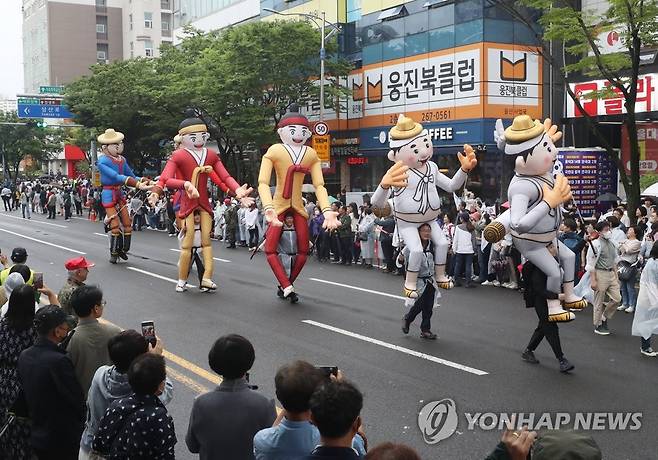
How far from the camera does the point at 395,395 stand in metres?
7.86

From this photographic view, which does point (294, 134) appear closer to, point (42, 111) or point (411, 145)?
point (411, 145)

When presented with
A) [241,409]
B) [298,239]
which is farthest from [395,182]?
[241,409]

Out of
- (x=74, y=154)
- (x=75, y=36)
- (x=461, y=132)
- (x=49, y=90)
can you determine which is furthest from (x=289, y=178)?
(x=75, y=36)

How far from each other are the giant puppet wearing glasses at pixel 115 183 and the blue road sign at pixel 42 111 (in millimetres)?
24811

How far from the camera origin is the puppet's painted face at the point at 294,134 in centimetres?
1268

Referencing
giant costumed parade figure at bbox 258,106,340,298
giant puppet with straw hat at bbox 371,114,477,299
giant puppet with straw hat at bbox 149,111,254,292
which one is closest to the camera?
giant puppet with straw hat at bbox 371,114,477,299

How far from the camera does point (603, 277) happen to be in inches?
424

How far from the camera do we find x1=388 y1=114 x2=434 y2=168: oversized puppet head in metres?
10.3

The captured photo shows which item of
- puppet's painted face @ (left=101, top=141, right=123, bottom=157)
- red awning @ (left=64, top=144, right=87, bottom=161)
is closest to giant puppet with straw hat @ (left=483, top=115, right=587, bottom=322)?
A: puppet's painted face @ (left=101, top=141, right=123, bottom=157)

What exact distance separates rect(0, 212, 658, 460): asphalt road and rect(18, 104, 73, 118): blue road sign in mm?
26316

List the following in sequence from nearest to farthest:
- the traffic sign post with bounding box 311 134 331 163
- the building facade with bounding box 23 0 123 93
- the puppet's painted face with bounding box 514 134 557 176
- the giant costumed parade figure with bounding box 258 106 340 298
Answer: the puppet's painted face with bounding box 514 134 557 176 → the giant costumed parade figure with bounding box 258 106 340 298 → the traffic sign post with bounding box 311 134 331 163 → the building facade with bounding box 23 0 123 93

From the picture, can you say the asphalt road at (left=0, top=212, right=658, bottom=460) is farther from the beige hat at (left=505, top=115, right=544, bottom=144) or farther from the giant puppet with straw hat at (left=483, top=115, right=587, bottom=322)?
the beige hat at (left=505, top=115, right=544, bottom=144)

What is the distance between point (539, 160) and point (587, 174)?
1389cm
